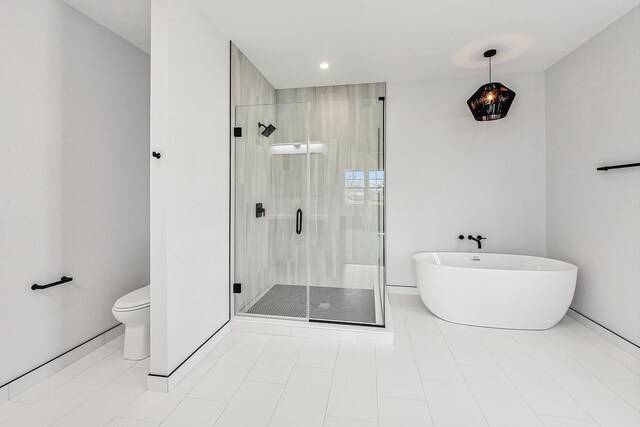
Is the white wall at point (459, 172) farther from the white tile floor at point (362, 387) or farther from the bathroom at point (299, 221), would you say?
the white tile floor at point (362, 387)

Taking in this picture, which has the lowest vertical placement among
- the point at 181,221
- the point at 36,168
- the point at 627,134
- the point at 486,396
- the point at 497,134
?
the point at 486,396

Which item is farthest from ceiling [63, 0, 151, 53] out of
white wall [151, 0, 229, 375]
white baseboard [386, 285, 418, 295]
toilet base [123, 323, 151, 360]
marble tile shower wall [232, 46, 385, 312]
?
white baseboard [386, 285, 418, 295]

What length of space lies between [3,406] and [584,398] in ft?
11.0

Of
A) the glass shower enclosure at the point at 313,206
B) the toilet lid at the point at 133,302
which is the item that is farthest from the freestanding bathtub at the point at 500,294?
the toilet lid at the point at 133,302

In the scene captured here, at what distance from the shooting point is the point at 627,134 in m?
2.31

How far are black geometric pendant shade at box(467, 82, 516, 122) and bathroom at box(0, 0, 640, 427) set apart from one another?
294mm

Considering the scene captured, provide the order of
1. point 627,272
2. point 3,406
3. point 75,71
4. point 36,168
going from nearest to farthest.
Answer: point 3,406
point 36,168
point 75,71
point 627,272

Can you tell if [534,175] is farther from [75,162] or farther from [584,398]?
[75,162]

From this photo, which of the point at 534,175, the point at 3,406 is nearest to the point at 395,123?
the point at 534,175

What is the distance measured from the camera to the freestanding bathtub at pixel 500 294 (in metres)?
2.56

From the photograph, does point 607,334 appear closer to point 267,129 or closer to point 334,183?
point 334,183

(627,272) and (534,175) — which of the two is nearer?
(627,272)

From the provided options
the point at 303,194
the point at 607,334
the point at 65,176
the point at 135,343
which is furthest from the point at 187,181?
the point at 607,334

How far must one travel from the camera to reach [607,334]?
2.47 metres
